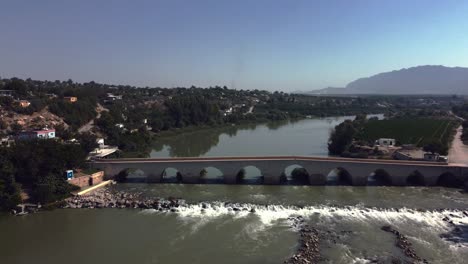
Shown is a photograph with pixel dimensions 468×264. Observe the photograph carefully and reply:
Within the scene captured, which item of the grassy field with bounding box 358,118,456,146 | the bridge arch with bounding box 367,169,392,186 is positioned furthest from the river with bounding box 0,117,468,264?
the grassy field with bounding box 358,118,456,146

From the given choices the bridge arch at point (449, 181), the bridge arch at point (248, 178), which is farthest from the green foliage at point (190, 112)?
the bridge arch at point (449, 181)

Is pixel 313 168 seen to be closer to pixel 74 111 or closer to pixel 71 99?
pixel 74 111

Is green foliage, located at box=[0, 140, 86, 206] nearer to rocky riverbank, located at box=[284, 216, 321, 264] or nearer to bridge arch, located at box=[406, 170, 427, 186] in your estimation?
rocky riverbank, located at box=[284, 216, 321, 264]

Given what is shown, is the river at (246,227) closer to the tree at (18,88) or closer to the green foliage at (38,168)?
the green foliage at (38,168)

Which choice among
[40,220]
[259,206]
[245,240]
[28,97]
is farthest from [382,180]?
[28,97]

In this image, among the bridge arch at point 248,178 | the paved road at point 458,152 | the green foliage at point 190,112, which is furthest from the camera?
the green foliage at point 190,112

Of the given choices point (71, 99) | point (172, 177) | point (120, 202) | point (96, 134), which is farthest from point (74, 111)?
point (120, 202)
